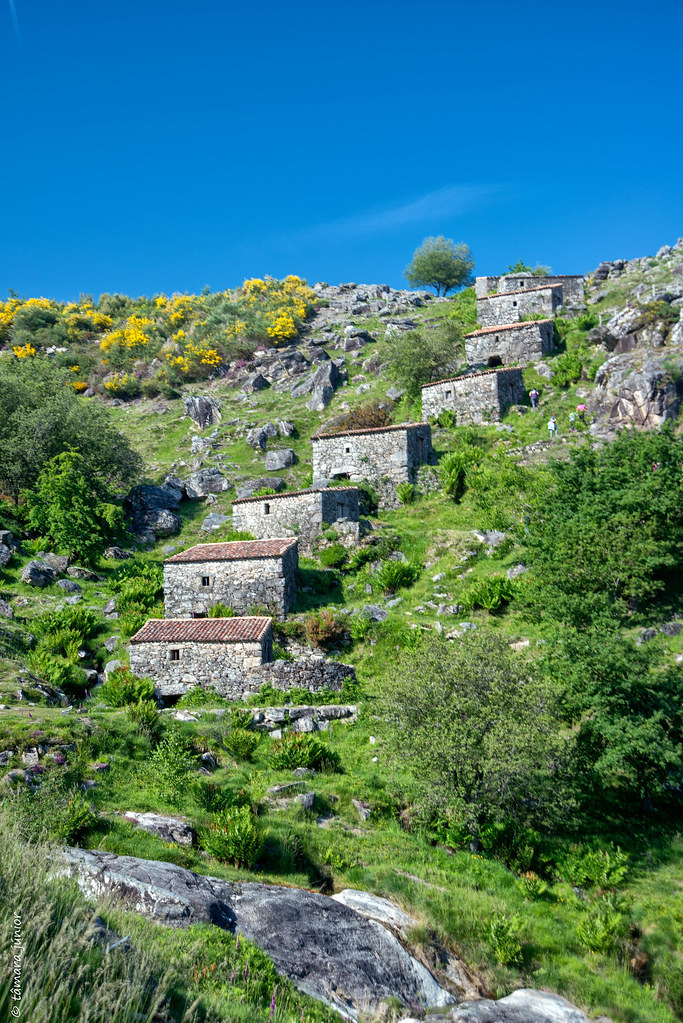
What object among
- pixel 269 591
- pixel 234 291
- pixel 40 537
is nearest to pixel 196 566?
pixel 269 591

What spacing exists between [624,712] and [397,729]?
5254mm

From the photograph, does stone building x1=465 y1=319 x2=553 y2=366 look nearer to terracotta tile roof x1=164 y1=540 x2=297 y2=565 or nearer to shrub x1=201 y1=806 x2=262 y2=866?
terracotta tile roof x1=164 y1=540 x2=297 y2=565

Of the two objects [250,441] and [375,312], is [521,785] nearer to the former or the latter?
[250,441]

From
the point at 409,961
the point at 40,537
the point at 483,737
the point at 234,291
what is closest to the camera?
the point at 409,961

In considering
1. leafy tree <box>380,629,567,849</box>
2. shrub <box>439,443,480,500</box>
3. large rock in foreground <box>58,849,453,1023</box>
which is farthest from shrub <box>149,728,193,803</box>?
shrub <box>439,443,480,500</box>

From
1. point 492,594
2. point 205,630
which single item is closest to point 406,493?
point 492,594

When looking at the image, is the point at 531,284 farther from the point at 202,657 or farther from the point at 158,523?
the point at 202,657

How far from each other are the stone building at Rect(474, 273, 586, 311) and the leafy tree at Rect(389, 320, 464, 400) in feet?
38.4

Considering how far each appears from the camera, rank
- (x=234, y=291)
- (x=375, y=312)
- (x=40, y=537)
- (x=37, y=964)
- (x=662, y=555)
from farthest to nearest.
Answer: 1. (x=234, y=291)
2. (x=375, y=312)
3. (x=40, y=537)
4. (x=662, y=555)
5. (x=37, y=964)

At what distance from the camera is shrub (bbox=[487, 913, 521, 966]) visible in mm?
10523

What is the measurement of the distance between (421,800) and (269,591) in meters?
12.2

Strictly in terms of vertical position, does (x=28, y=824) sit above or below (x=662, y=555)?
below

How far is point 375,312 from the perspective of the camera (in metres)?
68.1

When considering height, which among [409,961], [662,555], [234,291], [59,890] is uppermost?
[234,291]
